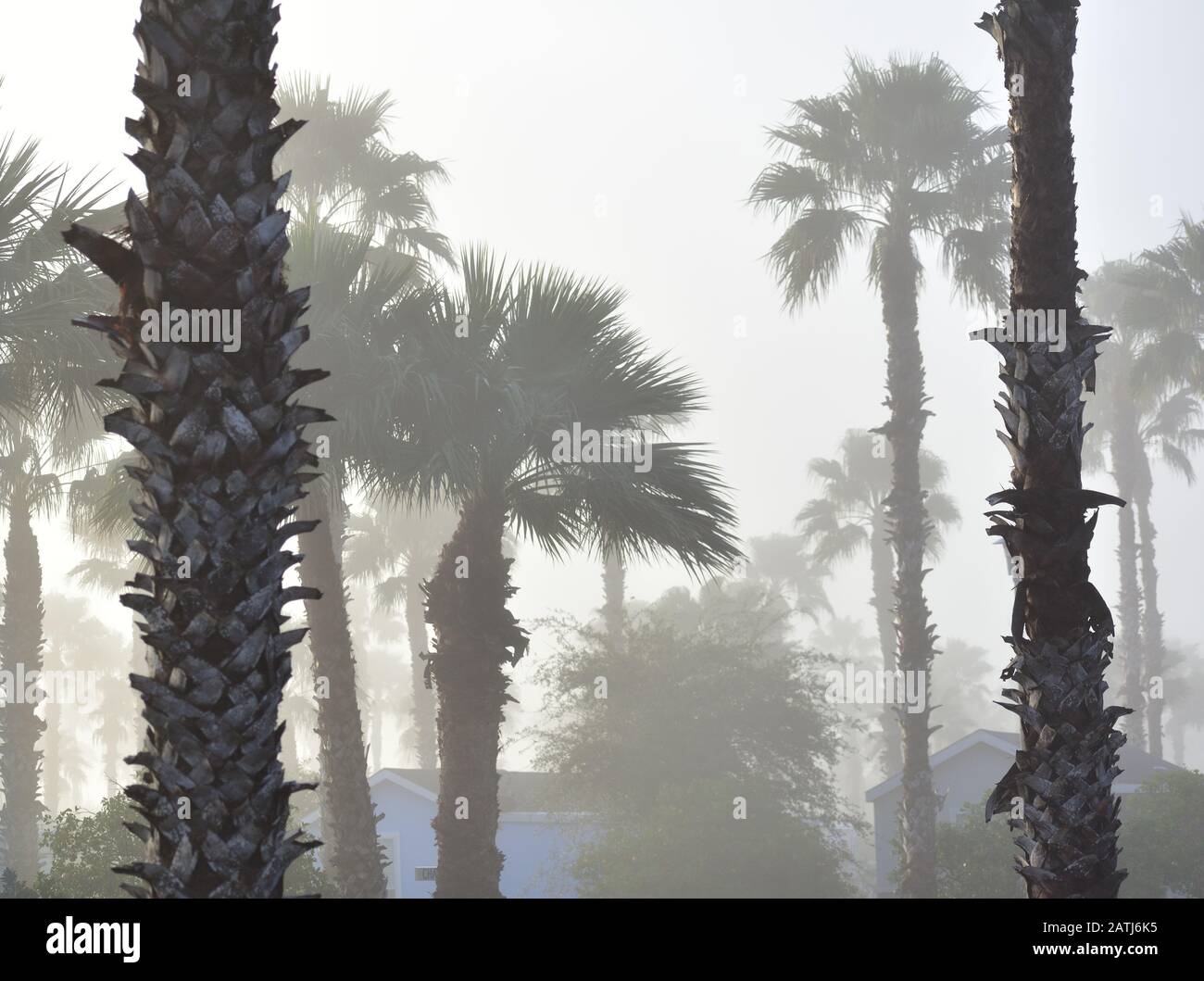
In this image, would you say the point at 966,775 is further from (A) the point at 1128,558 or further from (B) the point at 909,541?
(A) the point at 1128,558

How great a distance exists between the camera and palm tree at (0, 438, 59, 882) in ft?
73.8

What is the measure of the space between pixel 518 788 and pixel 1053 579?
28.2 meters

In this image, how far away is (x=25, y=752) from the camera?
891 inches

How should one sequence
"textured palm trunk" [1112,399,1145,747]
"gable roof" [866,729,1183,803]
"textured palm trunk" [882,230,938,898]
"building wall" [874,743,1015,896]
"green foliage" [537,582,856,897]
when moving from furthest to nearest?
"textured palm trunk" [1112,399,1145,747] → "building wall" [874,743,1015,896] → "gable roof" [866,729,1183,803] → "green foliage" [537,582,856,897] → "textured palm trunk" [882,230,938,898]

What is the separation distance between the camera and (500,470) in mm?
15258

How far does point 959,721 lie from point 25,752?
7617 cm

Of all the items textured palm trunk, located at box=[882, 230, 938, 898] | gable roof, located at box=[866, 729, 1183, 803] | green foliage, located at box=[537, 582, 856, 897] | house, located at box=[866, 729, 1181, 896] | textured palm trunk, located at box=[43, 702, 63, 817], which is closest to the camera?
textured palm trunk, located at box=[882, 230, 938, 898]

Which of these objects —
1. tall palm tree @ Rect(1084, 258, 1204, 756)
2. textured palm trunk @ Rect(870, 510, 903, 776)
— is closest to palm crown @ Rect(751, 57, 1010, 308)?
tall palm tree @ Rect(1084, 258, 1204, 756)

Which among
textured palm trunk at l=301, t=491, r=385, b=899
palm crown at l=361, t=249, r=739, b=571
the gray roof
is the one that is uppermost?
palm crown at l=361, t=249, r=739, b=571

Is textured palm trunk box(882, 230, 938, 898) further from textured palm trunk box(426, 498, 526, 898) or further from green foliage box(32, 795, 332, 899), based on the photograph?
green foliage box(32, 795, 332, 899)

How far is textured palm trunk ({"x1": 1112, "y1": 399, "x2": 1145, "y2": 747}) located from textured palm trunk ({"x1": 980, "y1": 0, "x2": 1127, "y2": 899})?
37264 mm

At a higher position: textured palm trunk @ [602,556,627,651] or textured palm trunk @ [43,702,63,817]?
textured palm trunk @ [602,556,627,651]

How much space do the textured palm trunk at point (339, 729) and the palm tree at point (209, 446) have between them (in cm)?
1139
